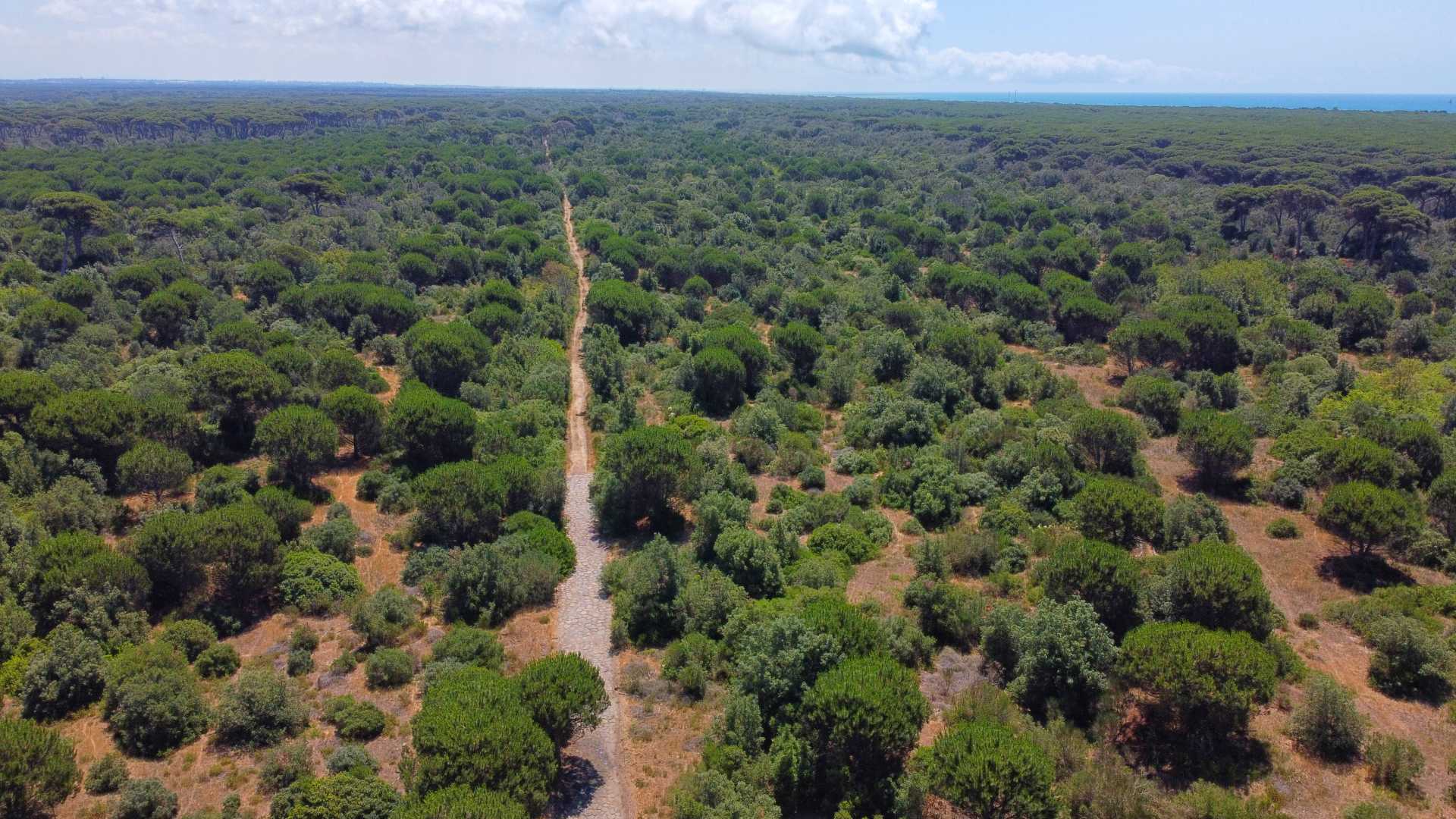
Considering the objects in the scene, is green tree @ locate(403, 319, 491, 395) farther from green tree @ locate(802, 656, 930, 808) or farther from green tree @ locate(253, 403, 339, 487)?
green tree @ locate(802, 656, 930, 808)

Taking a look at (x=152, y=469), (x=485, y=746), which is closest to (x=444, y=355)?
(x=152, y=469)

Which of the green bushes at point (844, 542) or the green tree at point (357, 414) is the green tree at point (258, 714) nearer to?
the green tree at point (357, 414)

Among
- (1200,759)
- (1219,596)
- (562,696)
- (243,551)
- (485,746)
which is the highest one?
(1219,596)

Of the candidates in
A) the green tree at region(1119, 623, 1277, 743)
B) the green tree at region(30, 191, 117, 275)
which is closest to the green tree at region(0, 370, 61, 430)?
the green tree at region(30, 191, 117, 275)

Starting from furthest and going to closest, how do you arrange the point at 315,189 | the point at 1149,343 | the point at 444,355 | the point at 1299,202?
the point at 315,189
the point at 1299,202
the point at 1149,343
the point at 444,355

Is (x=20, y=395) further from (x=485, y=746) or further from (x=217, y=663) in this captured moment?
(x=485, y=746)

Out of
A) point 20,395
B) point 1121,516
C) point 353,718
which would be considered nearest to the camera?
point 353,718

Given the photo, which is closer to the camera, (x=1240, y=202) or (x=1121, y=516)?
(x=1121, y=516)
